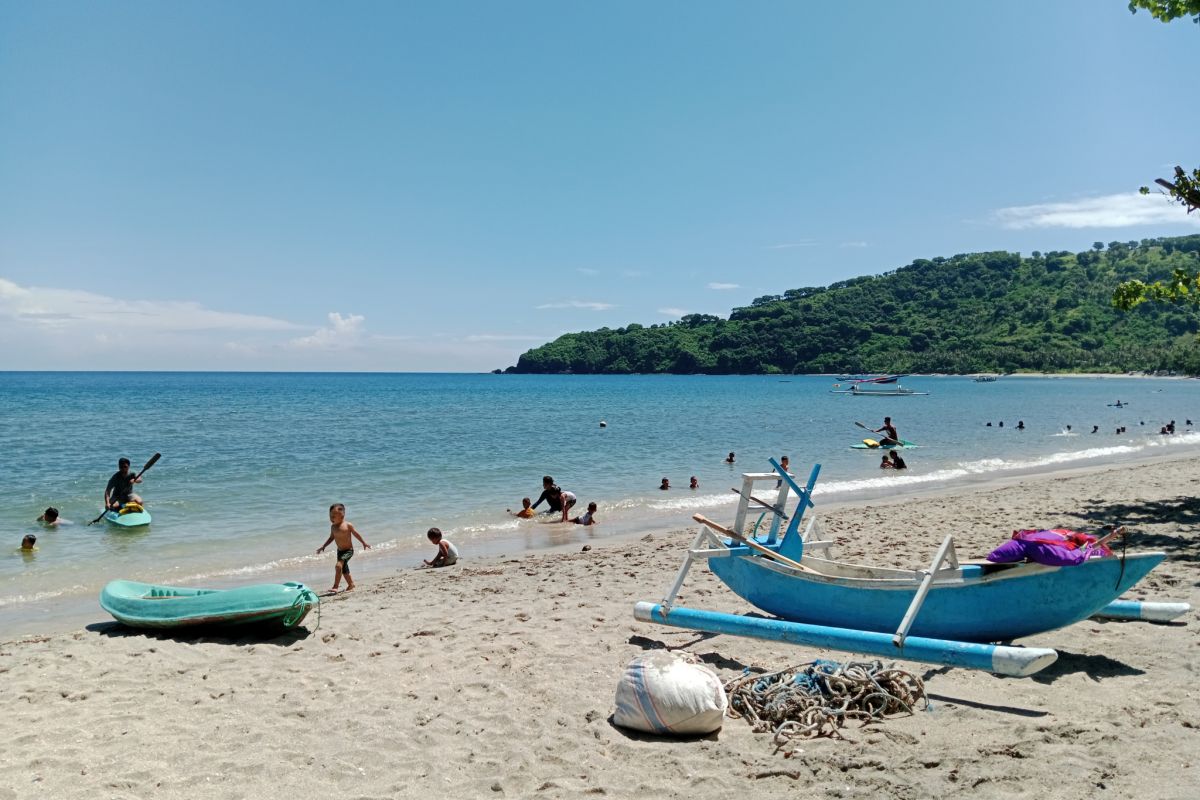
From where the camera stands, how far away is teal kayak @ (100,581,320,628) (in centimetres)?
772

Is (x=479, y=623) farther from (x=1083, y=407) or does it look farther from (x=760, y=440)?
(x=1083, y=407)

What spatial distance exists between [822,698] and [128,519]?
15208 millimetres

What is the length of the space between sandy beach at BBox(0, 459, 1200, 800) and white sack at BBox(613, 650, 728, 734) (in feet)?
0.47

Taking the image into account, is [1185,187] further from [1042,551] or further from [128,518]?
[128,518]

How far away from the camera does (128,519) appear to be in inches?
609

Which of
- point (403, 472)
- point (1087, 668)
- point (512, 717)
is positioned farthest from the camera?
point (403, 472)

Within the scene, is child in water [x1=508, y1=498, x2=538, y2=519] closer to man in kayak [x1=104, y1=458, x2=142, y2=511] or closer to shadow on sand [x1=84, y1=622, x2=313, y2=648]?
man in kayak [x1=104, y1=458, x2=142, y2=511]

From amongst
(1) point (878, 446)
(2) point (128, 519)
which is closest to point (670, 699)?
(2) point (128, 519)

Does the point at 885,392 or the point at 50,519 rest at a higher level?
the point at 885,392

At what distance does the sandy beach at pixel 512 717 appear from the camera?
14.9ft

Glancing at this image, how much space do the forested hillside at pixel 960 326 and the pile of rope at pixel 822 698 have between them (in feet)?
438

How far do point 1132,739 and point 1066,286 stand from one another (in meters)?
171

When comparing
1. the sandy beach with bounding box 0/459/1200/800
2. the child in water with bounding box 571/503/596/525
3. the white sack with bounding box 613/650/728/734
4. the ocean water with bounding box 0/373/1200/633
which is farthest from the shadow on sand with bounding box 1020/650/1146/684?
the child in water with bounding box 571/503/596/525

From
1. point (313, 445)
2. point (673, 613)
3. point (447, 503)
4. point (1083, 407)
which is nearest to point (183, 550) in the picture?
point (447, 503)
